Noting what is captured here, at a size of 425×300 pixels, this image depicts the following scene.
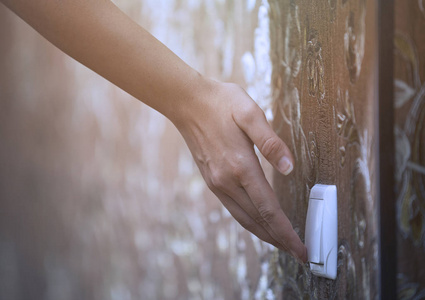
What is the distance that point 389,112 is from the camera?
1.74 ft

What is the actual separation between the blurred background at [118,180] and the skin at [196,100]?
1.16 feet

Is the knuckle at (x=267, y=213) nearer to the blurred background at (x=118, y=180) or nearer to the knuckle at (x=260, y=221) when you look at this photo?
the knuckle at (x=260, y=221)

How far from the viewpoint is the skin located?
0.70m

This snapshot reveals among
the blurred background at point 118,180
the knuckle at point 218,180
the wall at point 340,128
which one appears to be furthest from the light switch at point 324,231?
the blurred background at point 118,180

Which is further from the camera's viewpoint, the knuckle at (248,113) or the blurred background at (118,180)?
the blurred background at (118,180)

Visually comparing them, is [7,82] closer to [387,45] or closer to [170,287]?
[170,287]

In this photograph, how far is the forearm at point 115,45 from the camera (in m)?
0.71

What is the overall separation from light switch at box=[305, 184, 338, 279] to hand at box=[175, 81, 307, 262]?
24mm

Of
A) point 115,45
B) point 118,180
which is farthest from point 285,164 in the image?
point 118,180

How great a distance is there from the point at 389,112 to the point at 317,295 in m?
0.33

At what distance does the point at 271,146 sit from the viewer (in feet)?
2.27

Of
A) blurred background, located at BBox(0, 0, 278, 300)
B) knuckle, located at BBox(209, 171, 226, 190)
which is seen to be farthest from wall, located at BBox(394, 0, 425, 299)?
blurred background, located at BBox(0, 0, 278, 300)

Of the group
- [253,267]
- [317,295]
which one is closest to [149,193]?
[253,267]

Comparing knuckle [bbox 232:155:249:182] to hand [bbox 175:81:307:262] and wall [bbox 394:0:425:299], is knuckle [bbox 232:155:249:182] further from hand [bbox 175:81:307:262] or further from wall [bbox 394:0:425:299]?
wall [bbox 394:0:425:299]
